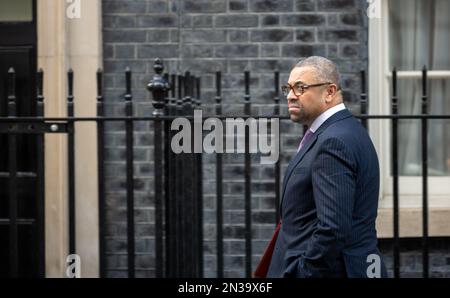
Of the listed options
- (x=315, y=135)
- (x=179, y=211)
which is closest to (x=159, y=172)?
(x=179, y=211)

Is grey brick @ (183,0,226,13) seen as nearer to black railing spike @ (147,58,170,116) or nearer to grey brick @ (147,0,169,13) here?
grey brick @ (147,0,169,13)

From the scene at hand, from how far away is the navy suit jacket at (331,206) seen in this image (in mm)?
3947

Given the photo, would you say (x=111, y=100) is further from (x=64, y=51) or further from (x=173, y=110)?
(x=173, y=110)

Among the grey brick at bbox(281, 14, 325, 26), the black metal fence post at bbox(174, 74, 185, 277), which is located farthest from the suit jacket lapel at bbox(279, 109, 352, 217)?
the grey brick at bbox(281, 14, 325, 26)

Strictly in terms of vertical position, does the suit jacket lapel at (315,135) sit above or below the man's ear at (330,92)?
below

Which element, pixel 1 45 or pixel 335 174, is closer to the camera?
pixel 335 174

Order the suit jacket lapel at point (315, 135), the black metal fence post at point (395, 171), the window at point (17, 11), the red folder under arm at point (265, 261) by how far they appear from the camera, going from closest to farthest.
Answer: the suit jacket lapel at point (315, 135) → the red folder under arm at point (265, 261) → the black metal fence post at point (395, 171) → the window at point (17, 11)

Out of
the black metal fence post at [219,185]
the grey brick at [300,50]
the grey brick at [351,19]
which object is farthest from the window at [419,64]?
the black metal fence post at [219,185]

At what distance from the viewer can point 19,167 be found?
742 cm

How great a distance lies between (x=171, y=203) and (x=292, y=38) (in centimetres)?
244

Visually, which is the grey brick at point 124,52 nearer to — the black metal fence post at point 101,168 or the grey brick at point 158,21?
the grey brick at point 158,21

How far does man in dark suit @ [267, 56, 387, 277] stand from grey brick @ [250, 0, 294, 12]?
3.13 metres

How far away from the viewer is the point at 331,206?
3.93 metres
